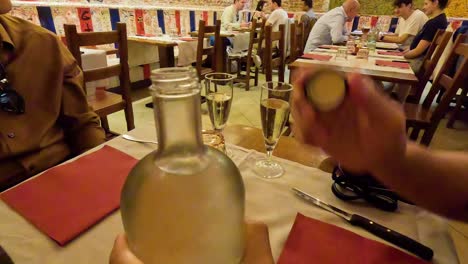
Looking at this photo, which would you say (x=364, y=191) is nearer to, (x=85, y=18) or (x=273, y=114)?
(x=273, y=114)

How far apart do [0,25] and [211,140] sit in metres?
0.81

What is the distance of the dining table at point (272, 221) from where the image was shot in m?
0.41

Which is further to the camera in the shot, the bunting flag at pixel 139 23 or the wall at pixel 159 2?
the bunting flag at pixel 139 23

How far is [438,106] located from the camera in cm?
167

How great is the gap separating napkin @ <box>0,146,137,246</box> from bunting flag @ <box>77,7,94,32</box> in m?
3.44

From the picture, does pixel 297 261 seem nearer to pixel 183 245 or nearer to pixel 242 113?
pixel 183 245

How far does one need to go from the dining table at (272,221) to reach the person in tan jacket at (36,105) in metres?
0.40

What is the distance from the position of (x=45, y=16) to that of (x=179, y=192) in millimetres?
3671

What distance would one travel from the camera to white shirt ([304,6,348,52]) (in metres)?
3.49

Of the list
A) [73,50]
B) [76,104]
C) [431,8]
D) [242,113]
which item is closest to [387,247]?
[76,104]

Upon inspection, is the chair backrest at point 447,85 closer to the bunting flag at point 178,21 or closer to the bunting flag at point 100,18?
the bunting flag at point 100,18

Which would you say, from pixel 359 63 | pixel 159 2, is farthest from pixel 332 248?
pixel 159 2

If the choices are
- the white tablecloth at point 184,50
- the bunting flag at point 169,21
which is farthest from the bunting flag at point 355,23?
the white tablecloth at point 184,50

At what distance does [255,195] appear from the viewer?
55 centimetres
